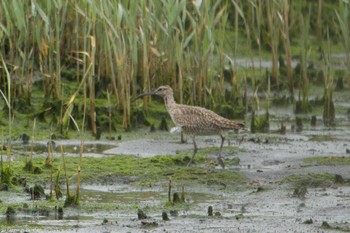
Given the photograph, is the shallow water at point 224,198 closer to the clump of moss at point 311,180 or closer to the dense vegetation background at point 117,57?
the clump of moss at point 311,180

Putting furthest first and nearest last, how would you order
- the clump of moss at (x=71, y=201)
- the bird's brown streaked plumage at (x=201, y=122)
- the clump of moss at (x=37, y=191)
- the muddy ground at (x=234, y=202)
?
the bird's brown streaked plumage at (x=201, y=122)
the clump of moss at (x=37, y=191)
the clump of moss at (x=71, y=201)
the muddy ground at (x=234, y=202)

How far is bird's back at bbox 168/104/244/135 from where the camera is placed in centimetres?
1128

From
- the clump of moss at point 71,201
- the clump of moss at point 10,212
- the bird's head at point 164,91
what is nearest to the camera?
the clump of moss at point 10,212

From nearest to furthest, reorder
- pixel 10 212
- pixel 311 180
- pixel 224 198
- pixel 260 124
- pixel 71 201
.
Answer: pixel 10 212, pixel 71 201, pixel 224 198, pixel 311 180, pixel 260 124

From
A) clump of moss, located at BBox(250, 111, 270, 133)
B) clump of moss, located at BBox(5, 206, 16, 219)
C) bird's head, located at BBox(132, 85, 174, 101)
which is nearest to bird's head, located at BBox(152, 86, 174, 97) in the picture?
bird's head, located at BBox(132, 85, 174, 101)

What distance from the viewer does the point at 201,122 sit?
11.3 m

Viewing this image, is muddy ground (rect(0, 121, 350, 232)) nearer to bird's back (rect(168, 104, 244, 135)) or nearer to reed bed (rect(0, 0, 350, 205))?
bird's back (rect(168, 104, 244, 135))

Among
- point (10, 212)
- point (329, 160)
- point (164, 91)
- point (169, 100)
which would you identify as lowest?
point (10, 212)

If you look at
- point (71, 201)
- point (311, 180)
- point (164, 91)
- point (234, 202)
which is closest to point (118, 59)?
point (164, 91)

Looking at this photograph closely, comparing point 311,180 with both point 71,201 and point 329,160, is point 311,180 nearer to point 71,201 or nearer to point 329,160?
point 329,160

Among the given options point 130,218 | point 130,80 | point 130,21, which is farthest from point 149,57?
point 130,218

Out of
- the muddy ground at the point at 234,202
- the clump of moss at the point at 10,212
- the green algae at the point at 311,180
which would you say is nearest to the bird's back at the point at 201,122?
the muddy ground at the point at 234,202

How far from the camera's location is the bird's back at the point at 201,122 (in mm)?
11281

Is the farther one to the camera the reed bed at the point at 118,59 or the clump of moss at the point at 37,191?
the reed bed at the point at 118,59
